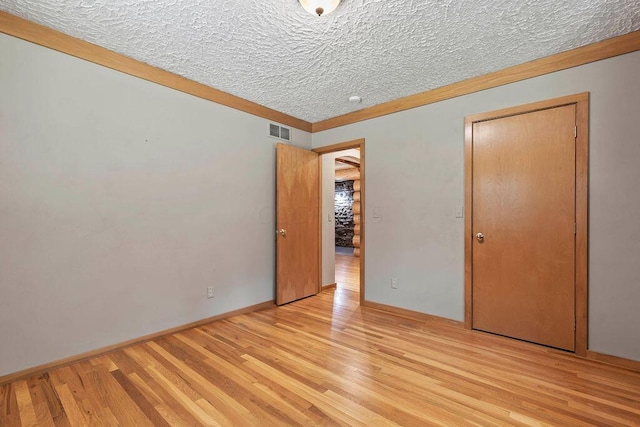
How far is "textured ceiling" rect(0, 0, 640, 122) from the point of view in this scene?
187cm

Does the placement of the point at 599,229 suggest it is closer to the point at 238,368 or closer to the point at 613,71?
the point at 613,71

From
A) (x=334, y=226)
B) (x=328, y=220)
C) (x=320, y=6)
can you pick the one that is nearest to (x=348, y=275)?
(x=334, y=226)

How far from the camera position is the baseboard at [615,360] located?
2.14 meters

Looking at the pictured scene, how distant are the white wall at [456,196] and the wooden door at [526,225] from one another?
0.46 feet

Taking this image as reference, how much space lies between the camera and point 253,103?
3.45 meters

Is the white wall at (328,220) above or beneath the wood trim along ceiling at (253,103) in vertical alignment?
beneath

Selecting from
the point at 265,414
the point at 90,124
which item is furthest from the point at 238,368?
the point at 90,124

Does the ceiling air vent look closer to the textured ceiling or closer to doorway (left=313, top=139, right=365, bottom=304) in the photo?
doorway (left=313, top=139, right=365, bottom=304)

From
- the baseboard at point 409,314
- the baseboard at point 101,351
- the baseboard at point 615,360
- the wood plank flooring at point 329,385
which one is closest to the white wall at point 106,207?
the baseboard at point 101,351

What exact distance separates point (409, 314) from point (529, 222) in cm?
150

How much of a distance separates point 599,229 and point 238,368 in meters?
2.93

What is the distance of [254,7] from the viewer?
1.87 m

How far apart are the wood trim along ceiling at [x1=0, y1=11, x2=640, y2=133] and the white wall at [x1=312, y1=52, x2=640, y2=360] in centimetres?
7

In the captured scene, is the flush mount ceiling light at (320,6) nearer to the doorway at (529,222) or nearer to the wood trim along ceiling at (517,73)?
the wood trim along ceiling at (517,73)
